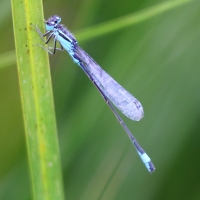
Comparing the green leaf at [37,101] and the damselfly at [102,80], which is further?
the damselfly at [102,80]

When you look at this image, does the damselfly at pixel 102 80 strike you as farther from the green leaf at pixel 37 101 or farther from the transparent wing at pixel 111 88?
the green leaf at pixel 37 101

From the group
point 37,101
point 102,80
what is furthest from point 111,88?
point 37,101

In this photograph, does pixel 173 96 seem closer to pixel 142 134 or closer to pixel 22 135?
pixel 142 134

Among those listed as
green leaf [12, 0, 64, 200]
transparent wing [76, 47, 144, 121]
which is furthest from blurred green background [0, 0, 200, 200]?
green leaf [12, 0, 64, 200]

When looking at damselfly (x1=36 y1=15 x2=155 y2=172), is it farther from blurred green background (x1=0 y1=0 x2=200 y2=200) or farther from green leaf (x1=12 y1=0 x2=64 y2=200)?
green leaf (x1=12 y1=0 x2=64 y2=200)

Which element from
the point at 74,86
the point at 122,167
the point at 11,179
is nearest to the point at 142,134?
the point at 122,167

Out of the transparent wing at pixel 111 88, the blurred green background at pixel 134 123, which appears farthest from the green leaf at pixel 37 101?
the transparent wing at pixel 111 88
